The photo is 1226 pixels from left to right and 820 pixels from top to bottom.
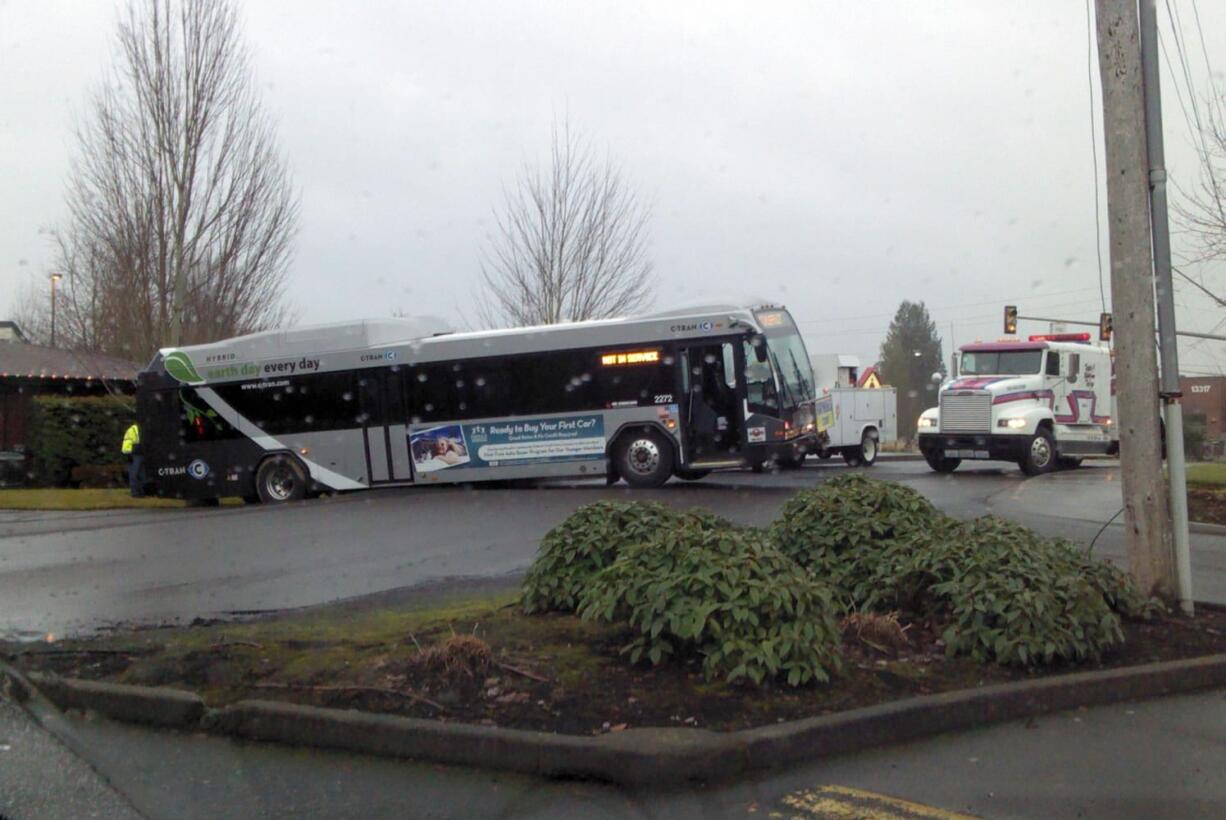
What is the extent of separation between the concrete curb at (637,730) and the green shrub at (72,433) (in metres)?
21.8

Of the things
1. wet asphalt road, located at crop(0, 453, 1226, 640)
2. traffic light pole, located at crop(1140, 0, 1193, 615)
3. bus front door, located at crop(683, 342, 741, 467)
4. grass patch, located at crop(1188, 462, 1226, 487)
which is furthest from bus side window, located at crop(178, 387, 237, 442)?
traffic light pole, located at crop(1140, 0, 1193, 615)

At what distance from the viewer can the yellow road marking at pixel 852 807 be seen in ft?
14.5

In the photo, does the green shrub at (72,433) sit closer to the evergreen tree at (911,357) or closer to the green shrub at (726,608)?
the green shrub at (726,608)

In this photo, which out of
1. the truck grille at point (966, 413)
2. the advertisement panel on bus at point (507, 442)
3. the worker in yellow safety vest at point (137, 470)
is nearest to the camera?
the advertisement panel on bus at point (507, 442)

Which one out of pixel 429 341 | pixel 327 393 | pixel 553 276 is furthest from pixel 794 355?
pixel 553 276

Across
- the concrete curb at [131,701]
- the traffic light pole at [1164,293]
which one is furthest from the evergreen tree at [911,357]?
the concrete curb at [131,701]

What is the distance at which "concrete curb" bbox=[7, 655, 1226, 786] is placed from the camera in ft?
15.7

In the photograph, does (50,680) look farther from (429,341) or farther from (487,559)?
(429,341)

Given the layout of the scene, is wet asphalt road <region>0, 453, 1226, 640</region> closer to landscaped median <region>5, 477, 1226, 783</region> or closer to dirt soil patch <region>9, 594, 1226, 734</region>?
dirt soil patch <region>9, 594, 1226, 734</region>

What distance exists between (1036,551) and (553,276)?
85.6 ft

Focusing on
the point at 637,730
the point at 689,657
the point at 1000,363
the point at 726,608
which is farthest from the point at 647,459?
the point at 637,730

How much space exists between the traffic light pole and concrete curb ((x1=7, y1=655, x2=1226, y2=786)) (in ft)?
5.28

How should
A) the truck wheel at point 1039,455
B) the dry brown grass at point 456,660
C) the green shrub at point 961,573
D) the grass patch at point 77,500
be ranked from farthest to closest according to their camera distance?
the truck wheel at point 1039,455
the grass patch at point 77,500
the green shrub at point 961,573
the dry brown grass at point 456,660

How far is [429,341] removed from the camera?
2098 centimetres
